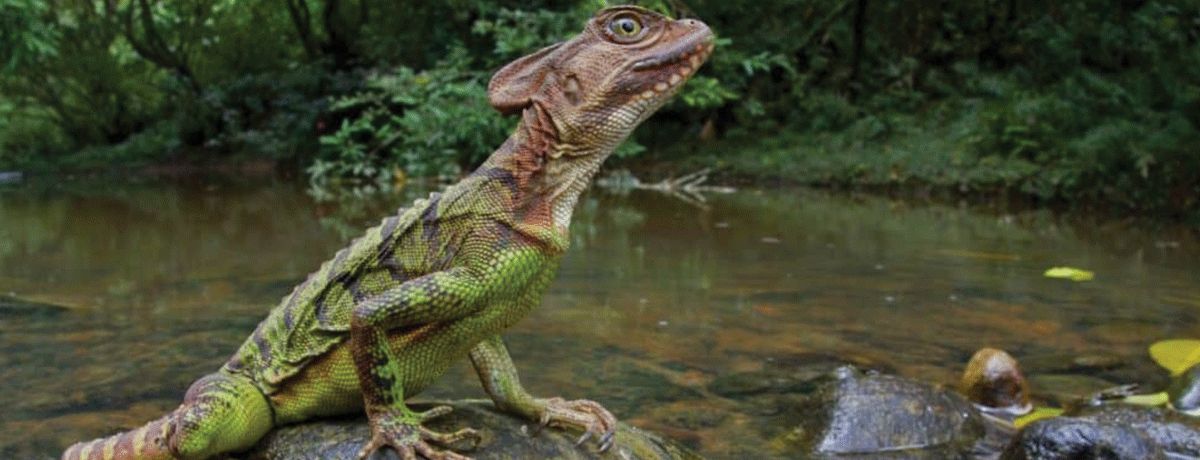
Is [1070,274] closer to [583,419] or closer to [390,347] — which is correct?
[583,419]

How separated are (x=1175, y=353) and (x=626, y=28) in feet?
16.9

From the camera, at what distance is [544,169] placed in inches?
138

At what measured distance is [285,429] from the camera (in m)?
3.86

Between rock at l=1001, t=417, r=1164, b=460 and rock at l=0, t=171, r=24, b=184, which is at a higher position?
rock at l=1001, t=417, r=1164, b=460

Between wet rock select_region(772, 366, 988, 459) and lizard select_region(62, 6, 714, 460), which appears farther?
wet rock select_region(772, 366, 988, 459)

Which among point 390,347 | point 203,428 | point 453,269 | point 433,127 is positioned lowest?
point 433,127

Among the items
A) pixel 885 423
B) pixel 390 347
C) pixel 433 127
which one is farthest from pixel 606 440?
pixel 433 127

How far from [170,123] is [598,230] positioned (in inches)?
772

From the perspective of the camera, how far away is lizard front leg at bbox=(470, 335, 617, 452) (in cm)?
397

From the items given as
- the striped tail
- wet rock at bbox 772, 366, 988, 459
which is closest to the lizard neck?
the striped tail

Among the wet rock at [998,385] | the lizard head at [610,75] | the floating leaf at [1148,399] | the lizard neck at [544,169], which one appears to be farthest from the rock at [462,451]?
the floating leaf at [1148,399]

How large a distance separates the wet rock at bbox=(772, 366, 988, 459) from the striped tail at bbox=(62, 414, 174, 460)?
292 centimetres

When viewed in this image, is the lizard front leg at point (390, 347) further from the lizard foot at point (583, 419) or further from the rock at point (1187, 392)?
the rock at point (1187, 392)

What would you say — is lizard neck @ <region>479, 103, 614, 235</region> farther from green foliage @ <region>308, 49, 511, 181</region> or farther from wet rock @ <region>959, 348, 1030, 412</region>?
green foliage @ <region>308, 49, 511, 181</region>
